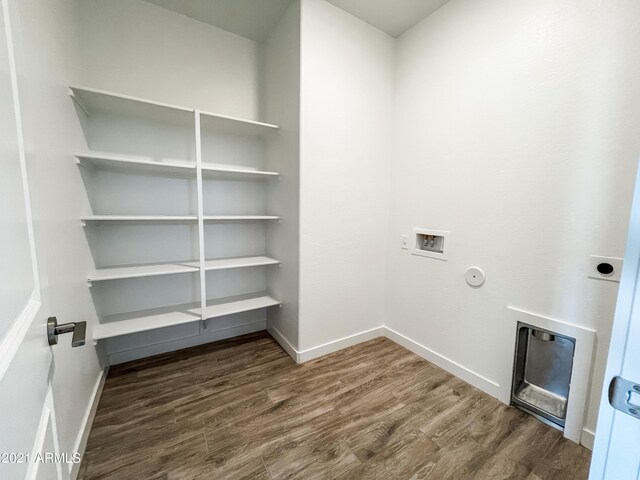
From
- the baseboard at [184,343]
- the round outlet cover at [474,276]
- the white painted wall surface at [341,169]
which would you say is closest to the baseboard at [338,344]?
the white painted wall surface at [341,169]

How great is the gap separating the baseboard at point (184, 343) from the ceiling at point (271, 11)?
2683 mm

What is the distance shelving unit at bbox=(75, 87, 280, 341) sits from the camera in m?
1.68

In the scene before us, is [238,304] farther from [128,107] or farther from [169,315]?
[128,107]

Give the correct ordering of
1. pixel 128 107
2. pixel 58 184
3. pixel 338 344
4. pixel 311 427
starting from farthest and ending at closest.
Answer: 1. pixel 338 344
2. pixel 128 107
3. pixel 311 427
4. pixel 58 184

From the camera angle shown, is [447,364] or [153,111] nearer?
[153,111]

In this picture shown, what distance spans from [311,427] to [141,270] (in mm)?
1549

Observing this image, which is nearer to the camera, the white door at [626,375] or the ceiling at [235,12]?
the white door at [626,375]

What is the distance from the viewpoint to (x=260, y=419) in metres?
1.52

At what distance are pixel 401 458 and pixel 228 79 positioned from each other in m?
2.98

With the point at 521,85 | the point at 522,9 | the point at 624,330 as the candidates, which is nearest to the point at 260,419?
the point at 624,330

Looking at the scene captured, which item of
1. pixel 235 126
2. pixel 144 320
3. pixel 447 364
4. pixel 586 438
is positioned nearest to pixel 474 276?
pixel 447 364

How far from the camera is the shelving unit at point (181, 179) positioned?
168 centimetres

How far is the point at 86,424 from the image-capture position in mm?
1366

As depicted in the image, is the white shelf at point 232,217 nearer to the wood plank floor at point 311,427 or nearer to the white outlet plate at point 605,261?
the wood plank floor at point 311,427
